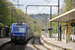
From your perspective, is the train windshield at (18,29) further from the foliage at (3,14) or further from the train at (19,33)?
the foliage at (3,14)

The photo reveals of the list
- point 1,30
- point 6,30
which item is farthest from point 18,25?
point 6,30

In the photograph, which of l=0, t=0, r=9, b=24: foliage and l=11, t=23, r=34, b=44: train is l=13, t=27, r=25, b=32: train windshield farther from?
l=0, t=0, r=9, b=24: foliage

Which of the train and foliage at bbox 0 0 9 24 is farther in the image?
foliage at bbox 0 0 9 24

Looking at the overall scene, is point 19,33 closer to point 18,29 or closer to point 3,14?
point 18,29

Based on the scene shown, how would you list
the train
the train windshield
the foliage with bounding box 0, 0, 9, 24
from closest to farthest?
the train, the train windshield, the foliage with bounding box 0, 0, 9, 24

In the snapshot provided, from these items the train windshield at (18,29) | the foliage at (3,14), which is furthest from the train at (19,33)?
the foliage at (3,14)

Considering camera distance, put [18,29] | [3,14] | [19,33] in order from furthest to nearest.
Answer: [3,14] → [18,29] → [19,33]

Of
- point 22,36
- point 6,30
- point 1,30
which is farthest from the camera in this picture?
point 6,30

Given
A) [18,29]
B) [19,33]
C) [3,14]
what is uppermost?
[3,14]

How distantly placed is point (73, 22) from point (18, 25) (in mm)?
6862

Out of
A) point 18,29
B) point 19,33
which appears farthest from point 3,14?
point 19,33

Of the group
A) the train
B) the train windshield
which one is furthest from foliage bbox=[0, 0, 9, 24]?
the train windshield

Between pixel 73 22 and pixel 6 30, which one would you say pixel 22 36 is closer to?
pixel 73 22

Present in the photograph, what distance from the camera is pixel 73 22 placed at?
80.6 ft
